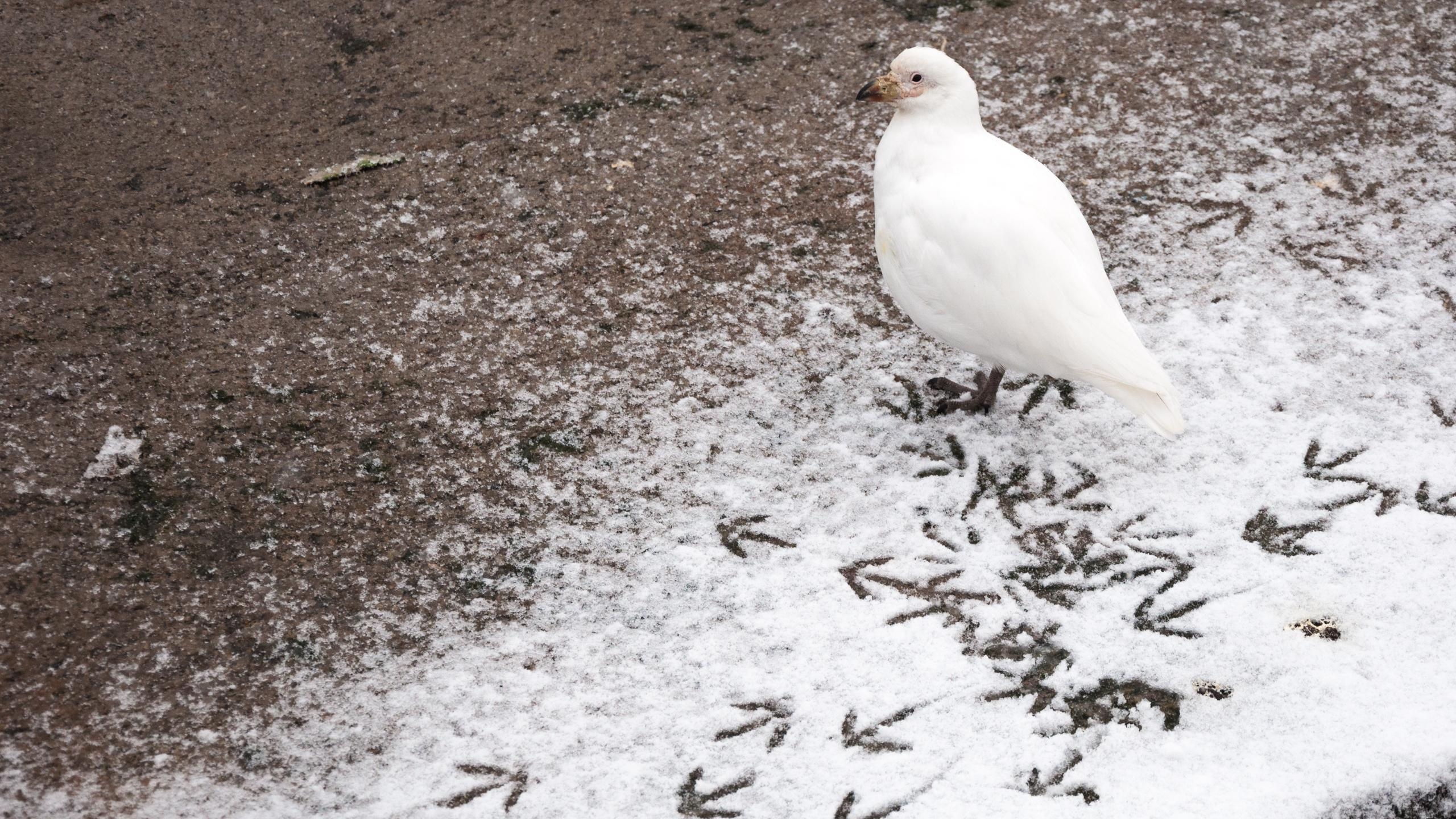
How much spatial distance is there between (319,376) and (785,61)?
2.10 m

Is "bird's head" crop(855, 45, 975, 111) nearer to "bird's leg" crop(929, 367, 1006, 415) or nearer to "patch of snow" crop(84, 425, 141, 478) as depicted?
"bird's leg" crop(929, 367, 1006, 415)

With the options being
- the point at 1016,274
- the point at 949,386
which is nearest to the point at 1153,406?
the point at 1016,274

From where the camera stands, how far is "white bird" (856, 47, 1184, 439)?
2.85m

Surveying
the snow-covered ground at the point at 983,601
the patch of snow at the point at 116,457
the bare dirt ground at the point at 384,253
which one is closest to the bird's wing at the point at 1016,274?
the snow-covered ground at the point at 983,601

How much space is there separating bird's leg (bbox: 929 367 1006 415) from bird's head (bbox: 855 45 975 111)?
0.74 metres

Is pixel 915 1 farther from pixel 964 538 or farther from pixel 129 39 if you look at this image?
pixel 129 39

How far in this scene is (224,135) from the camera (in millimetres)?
3941

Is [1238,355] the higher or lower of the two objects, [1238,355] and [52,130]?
the lower

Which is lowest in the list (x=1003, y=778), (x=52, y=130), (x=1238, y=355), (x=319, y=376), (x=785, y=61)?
(x=1003, y=778)

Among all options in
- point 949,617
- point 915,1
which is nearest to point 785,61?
point 915,1

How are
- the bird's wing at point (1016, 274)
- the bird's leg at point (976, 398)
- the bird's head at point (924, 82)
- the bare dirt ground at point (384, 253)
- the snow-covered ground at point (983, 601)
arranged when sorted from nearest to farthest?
the snow-covered ground at point (983, 601) → the bare dirt ground at point (384, 253) → the bird's wing at point (1016, 274) → the bird's head at point (924, 82) → the bird's leg at point (976, 398)

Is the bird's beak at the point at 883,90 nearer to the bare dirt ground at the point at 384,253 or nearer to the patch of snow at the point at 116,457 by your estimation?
the bare dirt ground at the point at 384,253

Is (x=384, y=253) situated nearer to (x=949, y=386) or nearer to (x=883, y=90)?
(x=883, y=90)

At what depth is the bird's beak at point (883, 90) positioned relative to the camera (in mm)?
3115
